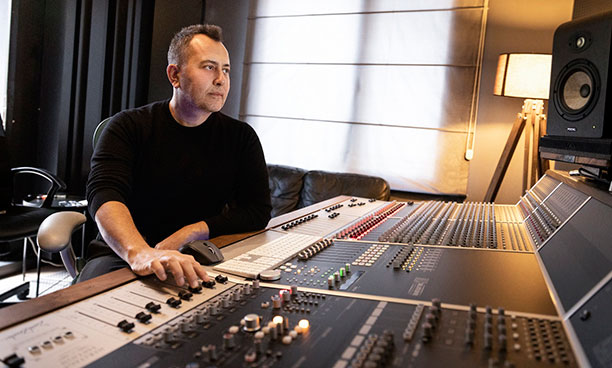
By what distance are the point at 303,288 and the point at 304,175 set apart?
3319mm

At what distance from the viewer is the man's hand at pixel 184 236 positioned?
1510mm

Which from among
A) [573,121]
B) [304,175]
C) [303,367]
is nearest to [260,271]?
[303,367]

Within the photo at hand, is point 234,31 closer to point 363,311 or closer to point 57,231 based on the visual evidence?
point 57,231

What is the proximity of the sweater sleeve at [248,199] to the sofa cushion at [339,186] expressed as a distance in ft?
6.64

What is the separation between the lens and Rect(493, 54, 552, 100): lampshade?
3238mm

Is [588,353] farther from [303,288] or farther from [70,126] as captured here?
[70,126]

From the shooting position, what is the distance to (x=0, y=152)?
3121mm

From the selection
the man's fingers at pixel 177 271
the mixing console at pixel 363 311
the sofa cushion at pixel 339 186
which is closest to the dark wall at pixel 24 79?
the sofa cushion at pixel 339 186

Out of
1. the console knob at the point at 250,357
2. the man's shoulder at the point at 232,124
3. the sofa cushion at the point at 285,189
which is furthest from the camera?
the sofa cushion at the point at 285,189

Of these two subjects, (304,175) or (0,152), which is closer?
(0,152)

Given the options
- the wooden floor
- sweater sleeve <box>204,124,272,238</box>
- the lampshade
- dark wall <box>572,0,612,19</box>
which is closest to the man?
sweater sleeve <box>204,124,272,238</box>

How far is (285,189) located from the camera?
429 centimetres

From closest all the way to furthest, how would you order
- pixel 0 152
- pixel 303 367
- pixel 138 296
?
pixel 303 367, pixel 138 296, pixel 0 152

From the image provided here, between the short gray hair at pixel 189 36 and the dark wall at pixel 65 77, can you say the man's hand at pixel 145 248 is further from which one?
the dark wall at pixel 65 77
